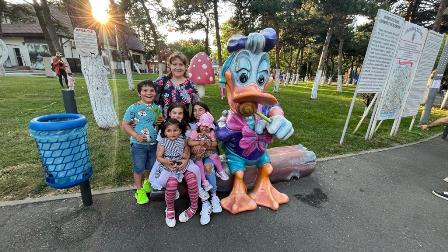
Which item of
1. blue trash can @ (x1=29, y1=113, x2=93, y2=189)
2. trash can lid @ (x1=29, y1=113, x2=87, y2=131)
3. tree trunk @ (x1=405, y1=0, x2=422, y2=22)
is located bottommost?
blue trash can @ (x1=29, y1=113, x2=93, y2=189)

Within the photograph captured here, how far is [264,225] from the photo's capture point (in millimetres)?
2682

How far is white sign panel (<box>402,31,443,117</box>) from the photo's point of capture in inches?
241

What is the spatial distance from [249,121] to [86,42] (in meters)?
4.04

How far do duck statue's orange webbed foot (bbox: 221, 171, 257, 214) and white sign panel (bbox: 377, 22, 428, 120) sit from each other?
4.31 metres

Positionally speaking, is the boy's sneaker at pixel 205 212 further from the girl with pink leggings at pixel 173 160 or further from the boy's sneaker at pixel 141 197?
the boy's sneaker at pixel 141 197

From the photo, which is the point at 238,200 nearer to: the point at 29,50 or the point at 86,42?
the point at 86,42

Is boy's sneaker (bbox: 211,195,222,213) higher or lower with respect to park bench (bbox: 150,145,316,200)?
lower

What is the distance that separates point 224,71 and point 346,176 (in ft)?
8.66

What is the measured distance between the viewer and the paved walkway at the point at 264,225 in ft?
7.79

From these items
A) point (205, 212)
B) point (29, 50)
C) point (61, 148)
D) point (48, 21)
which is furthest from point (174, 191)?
point (29, 50)

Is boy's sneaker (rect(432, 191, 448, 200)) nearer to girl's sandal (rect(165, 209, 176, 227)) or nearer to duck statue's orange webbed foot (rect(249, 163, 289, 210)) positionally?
duck statue's orange webbed foot (rect(249, 163, 289, 210))

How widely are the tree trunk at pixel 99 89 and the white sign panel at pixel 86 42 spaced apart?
150 mm

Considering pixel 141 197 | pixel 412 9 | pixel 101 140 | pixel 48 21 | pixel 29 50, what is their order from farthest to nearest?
pixel 29 50 < pixel 412 9 < pixel 48 21 < pixel 101 140 < pixel 141 197

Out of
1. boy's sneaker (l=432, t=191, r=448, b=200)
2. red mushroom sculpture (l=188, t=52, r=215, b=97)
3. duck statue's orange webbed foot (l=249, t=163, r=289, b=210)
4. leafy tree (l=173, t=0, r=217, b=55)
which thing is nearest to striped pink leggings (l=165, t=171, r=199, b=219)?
duck statue's orange webbed foot (l=249, t=163, r=289, b=210)
